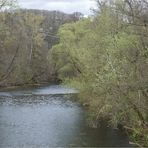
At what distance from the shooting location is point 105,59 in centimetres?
2794

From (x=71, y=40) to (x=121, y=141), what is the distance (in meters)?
27.6

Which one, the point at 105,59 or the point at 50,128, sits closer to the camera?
the point at 105,59

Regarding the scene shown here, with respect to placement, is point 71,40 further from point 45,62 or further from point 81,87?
point 45,62

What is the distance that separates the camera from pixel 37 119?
33969mm

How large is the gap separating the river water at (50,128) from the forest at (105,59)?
102 cm

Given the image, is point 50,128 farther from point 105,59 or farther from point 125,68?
point 125,68

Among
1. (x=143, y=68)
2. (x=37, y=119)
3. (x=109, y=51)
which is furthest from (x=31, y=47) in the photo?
(x=143, y=68)

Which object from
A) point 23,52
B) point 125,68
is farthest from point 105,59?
point 23,52

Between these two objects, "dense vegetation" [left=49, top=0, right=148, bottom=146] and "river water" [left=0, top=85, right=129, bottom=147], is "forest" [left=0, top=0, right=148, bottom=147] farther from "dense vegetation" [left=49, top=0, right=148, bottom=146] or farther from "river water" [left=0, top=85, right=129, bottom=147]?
"river water" [left=0, top=85, right=129, bottom=147]

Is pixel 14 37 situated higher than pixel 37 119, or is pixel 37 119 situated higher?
pixel 14 37

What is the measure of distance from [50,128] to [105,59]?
20.7ft

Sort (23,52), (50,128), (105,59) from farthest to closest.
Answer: (23,52) < (50,128) < (105,59)

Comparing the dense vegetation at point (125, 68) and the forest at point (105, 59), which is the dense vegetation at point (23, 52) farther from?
the dense vegetation at point (125, 68)

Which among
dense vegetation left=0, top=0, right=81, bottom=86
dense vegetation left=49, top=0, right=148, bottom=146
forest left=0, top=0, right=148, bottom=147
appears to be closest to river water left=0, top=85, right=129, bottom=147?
forest left=0, top=0, right=148, bottom=147
